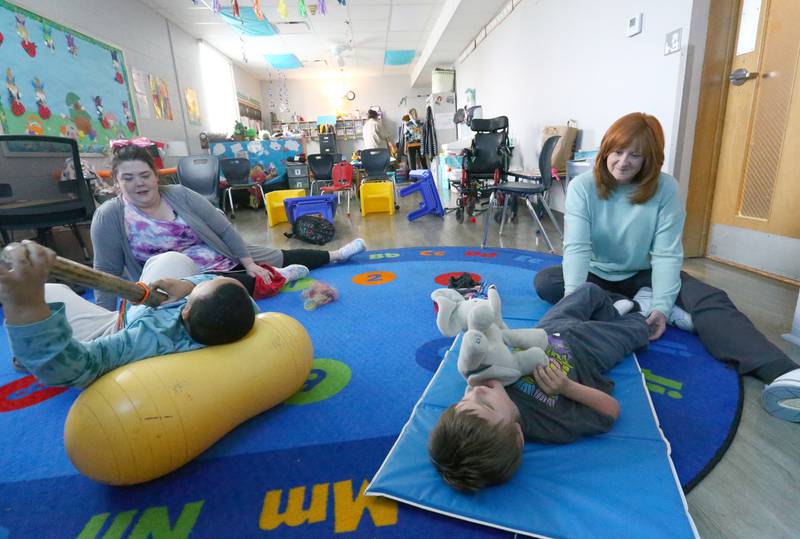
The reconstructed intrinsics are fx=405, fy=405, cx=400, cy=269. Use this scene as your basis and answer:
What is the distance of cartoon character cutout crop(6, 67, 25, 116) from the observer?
3359 millimetres

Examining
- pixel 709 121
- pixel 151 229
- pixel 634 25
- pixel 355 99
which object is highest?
pixel 355 99

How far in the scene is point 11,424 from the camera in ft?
4.33

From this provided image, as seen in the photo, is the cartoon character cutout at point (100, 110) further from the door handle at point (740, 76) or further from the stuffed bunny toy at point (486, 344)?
the door handle at point (740, 76)

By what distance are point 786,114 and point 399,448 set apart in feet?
8.91

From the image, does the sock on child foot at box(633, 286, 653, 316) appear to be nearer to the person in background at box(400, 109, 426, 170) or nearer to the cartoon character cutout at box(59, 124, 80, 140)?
the cartoon character cutout at box(59, 124, 80, 140)

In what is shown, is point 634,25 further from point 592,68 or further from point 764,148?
point 764,148

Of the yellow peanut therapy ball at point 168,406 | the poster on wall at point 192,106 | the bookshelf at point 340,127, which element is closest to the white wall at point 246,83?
the bookshelf at point 340,127

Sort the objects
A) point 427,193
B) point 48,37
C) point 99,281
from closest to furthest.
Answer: point 99,281 < point 48,37 < point 427,193

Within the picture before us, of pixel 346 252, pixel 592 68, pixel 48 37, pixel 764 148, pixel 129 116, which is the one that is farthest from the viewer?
pixel 129 116

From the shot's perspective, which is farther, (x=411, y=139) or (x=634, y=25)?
(x=411, y=139)

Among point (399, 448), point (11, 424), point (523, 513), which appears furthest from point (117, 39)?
point (523, 513)

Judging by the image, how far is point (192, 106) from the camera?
686cm

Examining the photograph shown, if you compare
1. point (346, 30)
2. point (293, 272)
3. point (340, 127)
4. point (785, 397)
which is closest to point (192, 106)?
point (346, 30)

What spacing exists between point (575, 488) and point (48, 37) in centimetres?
543
